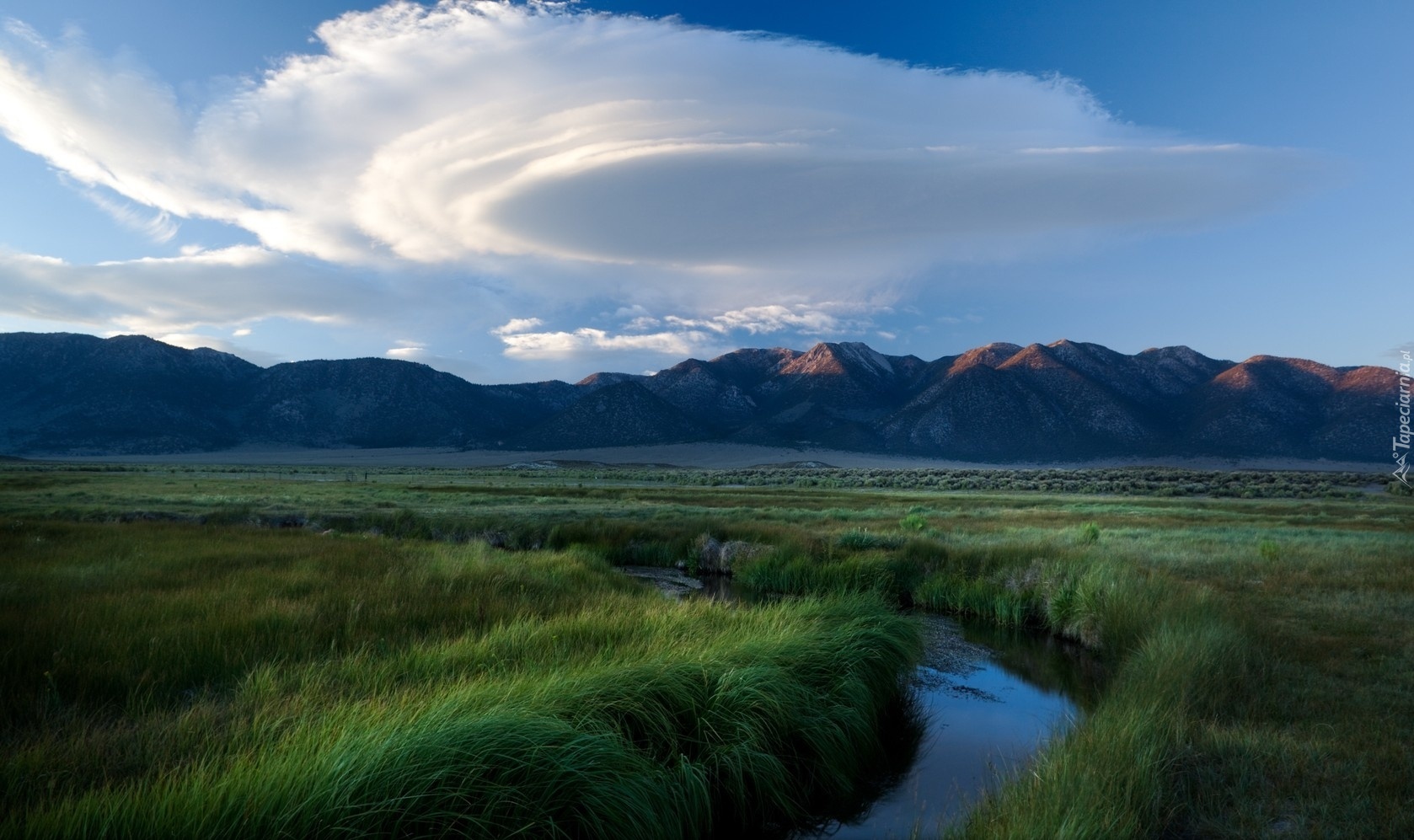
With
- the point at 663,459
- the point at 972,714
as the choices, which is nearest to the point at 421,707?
the point at 972,714

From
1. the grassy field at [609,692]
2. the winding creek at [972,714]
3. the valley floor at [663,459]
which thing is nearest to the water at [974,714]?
the winding creek at [972,714]

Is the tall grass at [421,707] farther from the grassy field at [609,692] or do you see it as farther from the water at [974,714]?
the water at [974,714]

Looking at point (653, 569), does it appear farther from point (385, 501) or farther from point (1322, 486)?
point (1322, 486)

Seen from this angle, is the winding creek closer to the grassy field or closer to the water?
the water

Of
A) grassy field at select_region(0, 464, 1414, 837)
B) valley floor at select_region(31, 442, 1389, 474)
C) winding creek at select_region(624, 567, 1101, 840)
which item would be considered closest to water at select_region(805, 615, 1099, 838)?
winding creek at select_region(624, 567, 1101, 840)

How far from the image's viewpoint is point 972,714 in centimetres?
1019

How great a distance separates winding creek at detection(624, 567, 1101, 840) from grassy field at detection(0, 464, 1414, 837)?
48 cm

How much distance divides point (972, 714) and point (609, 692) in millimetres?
6017

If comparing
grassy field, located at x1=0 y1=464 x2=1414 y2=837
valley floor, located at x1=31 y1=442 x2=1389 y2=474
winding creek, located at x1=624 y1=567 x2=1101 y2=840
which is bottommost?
valley floor, located at x1=31 y1=442 x2=1389 y2=474

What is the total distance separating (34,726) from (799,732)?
7105 millimetres

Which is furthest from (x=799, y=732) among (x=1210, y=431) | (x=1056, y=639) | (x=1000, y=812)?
(x=1210, y=431)

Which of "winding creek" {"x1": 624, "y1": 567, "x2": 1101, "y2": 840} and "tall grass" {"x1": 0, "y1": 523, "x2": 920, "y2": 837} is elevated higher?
"tall grass" {"x1": 0, "y1": 523, "x2": 920, "y2": 837}

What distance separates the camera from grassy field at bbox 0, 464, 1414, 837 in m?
5.04

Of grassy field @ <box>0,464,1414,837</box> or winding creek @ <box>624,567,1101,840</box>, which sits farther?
winding creek @ <box>624,567,1101,840</box>
